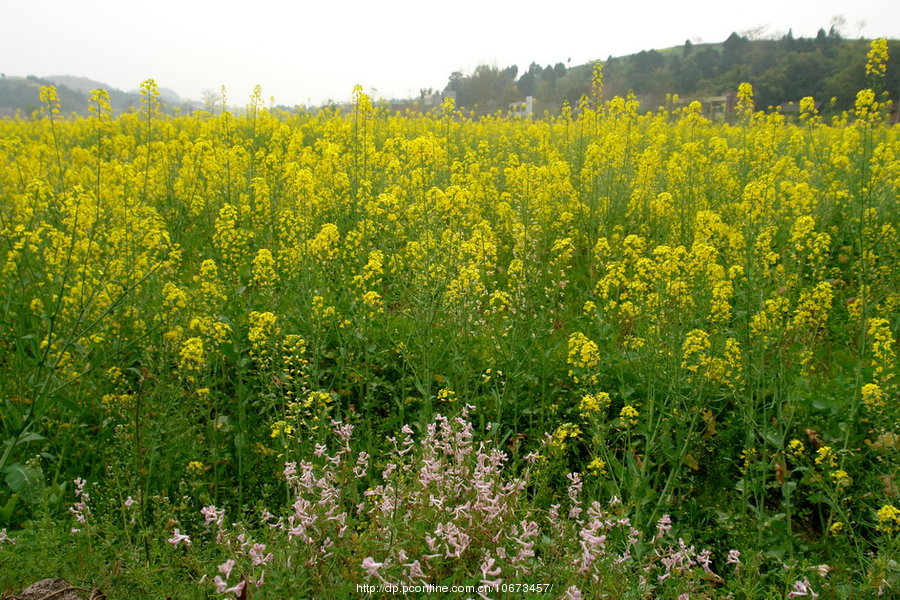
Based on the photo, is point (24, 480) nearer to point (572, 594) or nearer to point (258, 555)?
point (258, 555)

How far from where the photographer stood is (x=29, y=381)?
3350mm

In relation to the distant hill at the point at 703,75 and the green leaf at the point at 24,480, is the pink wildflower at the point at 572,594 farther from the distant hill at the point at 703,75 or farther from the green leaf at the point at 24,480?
the distant hill at the point at 703,75

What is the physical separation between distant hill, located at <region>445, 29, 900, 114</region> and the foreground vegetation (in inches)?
437

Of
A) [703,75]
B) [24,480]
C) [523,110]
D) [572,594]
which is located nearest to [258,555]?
[572,594]

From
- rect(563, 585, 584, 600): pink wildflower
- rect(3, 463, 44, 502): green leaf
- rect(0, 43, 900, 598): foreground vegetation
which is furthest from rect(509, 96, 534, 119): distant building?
rect(563, 585, 584, 600): pink wildflower

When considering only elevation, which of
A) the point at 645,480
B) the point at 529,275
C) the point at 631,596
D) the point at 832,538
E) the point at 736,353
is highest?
the point at 529,275

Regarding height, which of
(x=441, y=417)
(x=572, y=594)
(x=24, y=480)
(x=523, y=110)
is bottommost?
(x=24, y=480)

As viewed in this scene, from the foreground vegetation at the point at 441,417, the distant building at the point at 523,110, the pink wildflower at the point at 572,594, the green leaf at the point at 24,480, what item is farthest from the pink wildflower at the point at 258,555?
the distant building at the point at 523,110

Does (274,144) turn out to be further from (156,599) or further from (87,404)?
(156,599)

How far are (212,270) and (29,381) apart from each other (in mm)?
1163

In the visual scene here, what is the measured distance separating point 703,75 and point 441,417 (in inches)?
1136

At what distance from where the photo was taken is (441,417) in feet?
7.94

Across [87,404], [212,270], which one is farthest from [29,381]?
[212,270]

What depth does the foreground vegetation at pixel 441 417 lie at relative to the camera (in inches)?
76.9
